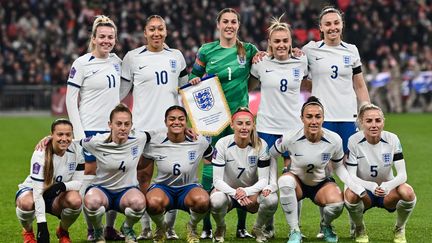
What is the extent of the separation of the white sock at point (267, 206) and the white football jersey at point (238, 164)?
0.43 feet

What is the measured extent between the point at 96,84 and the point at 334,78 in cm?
225

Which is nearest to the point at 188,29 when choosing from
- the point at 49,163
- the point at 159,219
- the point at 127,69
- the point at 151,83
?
the point at 127,69

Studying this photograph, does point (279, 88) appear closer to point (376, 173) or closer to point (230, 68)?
point (230, 68)

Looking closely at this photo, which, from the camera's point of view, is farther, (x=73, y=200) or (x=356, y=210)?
(x=356, y=210)

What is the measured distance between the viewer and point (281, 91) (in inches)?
370

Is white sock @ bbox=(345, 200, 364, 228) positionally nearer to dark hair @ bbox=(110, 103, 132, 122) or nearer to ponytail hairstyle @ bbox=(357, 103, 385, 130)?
ponytail hairstyle @ bbox=(357, 103, 385, 130)

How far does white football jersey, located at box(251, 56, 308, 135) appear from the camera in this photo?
369 inches

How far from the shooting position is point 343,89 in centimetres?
954

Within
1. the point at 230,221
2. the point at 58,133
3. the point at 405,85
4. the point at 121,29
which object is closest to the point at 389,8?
the point at 405,85

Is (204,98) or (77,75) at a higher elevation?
(77,75)

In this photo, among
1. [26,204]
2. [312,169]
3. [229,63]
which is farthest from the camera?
[229,63]

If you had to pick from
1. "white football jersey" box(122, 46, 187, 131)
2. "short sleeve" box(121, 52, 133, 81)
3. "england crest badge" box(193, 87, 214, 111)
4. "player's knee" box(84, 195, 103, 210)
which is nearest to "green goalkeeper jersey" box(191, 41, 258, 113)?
"england crest badge" box(193, 87, 214, 111)

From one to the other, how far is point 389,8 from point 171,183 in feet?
79.3

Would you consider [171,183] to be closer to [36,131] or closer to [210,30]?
[36,131]
